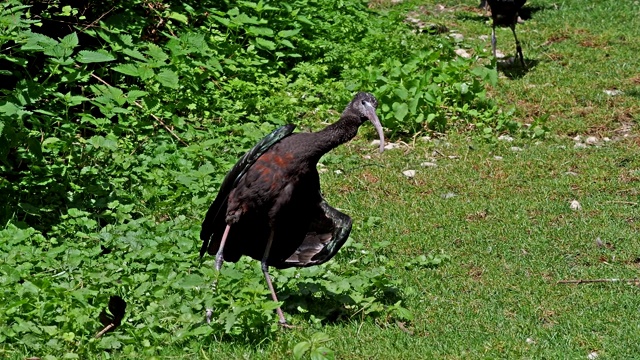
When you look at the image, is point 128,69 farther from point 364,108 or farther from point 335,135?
point 335,135

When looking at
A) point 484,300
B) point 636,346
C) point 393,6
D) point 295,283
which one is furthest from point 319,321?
point 393,6

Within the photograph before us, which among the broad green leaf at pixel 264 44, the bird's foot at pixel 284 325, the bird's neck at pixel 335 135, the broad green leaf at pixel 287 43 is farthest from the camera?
the broad green leaf at pixel 287 43

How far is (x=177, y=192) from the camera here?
8.27 metres

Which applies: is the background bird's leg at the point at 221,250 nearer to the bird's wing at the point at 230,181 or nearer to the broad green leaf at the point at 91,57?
the bird's wing at the point at 230,181

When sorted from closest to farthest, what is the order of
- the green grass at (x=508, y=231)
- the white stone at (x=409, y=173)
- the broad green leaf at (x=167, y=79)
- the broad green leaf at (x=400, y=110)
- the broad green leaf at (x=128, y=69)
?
the green grass at (x=508, y=231)
the broad green leaf at (x=128, y=69)
the broad green leaf at (x=167, y=79)
the white stone at (x=409, y=173)
the broad green leaf at (x=400, y=110)

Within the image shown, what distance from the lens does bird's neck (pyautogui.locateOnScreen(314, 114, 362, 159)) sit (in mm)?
6281

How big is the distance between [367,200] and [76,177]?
261 centimetres

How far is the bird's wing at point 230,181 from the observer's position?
6.43m

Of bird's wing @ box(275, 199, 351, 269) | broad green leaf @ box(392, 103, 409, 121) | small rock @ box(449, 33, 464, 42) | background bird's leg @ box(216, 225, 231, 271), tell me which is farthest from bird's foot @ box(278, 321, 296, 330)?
small rock @ box(449, 33, 464, 42)

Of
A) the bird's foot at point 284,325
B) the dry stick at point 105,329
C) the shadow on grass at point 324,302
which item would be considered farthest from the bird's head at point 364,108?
the dry stick at point 105,329

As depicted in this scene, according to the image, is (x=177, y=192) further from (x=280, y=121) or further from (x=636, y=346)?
(x=636, y=346)

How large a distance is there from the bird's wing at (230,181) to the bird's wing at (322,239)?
531 mm

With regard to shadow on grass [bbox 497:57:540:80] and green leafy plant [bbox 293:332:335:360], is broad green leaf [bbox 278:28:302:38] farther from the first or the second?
green leafy plant [bbox 293:332:335:360]

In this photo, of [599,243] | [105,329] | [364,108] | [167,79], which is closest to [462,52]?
[167,79]
